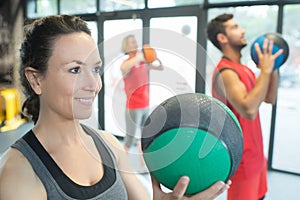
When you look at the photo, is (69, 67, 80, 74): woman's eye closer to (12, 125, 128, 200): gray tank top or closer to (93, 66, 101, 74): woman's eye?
(93, 66, 101, 74): woman's eye

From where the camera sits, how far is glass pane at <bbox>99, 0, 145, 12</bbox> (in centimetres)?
365

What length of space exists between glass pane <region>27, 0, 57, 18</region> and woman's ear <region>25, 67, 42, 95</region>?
419 cm

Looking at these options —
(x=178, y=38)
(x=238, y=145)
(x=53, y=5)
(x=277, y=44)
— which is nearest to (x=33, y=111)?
(x=178, y=38)

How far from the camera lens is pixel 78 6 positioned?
171 inches

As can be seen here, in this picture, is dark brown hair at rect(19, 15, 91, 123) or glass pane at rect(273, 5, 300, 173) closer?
dark brown hair at rect(19, 15, 91, 123)

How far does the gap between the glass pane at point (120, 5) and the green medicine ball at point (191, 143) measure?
308cm

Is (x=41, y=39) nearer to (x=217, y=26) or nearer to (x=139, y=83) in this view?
→ (x=217, y=26)

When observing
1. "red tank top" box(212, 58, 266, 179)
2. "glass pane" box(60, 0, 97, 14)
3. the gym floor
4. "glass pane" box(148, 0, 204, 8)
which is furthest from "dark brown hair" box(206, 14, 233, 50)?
"glass pane" box(60, 0, 97, 14)

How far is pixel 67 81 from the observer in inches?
30.1

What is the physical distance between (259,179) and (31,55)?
120 cm

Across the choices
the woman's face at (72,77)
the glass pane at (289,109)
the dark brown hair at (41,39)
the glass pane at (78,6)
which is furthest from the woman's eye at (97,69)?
the glass pane at (78,6)

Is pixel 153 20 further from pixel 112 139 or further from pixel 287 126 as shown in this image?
pixel 112 139

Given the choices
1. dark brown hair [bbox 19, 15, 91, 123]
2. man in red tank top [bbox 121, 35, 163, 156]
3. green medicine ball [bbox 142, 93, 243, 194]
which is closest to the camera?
green medicine ball [bbox 142, 93, 243, 194]

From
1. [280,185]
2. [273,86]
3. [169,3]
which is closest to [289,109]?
[280,185]
